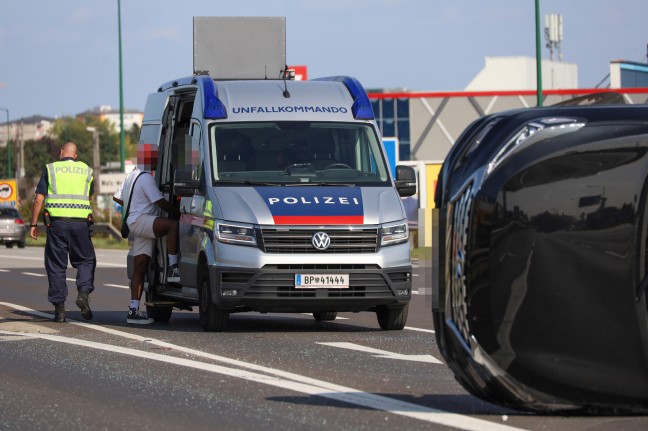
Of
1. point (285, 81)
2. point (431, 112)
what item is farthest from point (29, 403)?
point (431, 112)

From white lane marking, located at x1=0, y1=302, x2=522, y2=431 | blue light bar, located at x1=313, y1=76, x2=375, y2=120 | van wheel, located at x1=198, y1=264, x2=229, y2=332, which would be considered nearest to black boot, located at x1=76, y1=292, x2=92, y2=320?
van wheel, located at x1=198, y1=264, x2=229, y2=332

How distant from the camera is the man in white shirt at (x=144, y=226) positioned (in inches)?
616

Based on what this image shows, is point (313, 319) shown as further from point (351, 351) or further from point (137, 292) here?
point (351, 351)

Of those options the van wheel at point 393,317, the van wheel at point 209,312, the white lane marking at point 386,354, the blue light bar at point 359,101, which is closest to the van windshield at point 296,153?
the blue light bar at point 359,101

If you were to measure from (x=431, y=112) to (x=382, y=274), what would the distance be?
199 ft

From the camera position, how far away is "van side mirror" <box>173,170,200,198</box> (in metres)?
14.8

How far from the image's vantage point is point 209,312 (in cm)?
1432

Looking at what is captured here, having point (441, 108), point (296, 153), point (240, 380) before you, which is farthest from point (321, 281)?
point (441, 108)

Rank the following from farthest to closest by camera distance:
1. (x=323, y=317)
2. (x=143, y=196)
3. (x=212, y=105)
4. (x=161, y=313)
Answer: (x=323, y=317)
(x=161, y=313)
(x=143, y=196)
(x=212, y=105)

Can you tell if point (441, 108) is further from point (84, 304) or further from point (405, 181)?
point (405, 181)

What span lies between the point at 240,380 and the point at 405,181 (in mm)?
5403

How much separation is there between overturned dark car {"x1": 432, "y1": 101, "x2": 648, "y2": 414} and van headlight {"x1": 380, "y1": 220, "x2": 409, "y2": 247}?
21.4ft

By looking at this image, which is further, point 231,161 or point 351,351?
point 231,161

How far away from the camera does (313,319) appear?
1678cm
